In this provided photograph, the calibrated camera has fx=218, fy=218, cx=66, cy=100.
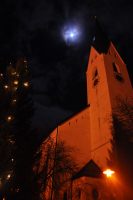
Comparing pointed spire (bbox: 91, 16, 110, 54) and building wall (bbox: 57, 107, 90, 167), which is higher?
pointed spire (bbox: 91, 16, 110, 54)

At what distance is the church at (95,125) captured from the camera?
1608cm

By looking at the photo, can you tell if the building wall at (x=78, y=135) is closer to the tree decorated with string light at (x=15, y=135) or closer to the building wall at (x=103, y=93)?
the building wall at (x=103, y=93)

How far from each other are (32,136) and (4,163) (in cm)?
461

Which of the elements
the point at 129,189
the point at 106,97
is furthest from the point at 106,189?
the point at 106,97

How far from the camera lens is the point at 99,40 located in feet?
90.5

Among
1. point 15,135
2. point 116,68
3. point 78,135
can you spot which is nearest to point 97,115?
point 78,135

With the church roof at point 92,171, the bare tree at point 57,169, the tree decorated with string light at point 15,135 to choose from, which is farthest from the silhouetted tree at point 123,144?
the tree decorated with string light at point 15,135

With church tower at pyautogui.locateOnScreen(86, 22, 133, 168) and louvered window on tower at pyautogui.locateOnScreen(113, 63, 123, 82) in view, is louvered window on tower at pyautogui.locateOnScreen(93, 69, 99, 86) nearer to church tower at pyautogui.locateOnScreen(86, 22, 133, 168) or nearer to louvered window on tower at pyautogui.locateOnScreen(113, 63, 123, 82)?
church tower at pyautogui.locateOnScreen(86, 22, 133, 168)

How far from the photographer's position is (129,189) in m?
15.0

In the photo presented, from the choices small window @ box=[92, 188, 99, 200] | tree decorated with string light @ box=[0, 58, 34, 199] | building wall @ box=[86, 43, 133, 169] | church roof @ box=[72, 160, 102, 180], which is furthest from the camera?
building wall @ box=[86, 43, 133, 169]

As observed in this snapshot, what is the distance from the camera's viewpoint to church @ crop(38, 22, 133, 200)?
52.7ft

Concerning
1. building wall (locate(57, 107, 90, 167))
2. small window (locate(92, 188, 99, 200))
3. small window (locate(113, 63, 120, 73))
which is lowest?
small window (locate(92, 188, 99, 200))

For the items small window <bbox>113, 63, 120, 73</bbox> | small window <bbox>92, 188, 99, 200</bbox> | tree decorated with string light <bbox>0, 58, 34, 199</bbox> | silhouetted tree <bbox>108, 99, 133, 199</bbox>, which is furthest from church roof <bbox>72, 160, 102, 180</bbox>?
small window <bbox>113, 63, 120, 73</bbox>

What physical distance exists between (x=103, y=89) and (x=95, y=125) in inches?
139
